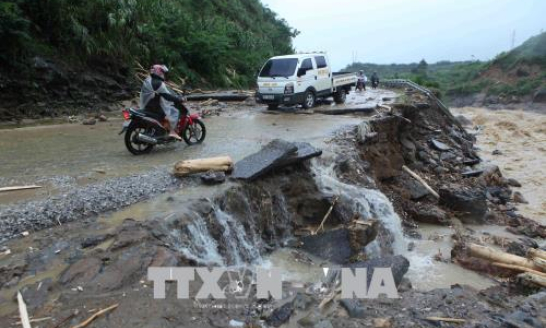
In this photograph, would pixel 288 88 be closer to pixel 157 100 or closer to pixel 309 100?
pixel 309 100

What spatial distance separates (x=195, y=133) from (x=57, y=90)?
273 inches

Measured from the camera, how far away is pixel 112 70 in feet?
57.9

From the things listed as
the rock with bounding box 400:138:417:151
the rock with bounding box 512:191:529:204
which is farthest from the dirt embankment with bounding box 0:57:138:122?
the rock with bounding box 512:191:529:204

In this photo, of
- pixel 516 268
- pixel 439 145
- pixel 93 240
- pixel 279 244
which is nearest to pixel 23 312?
pixel 93 240

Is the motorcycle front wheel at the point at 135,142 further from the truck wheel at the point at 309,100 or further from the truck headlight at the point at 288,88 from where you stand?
the truck wheel at the point at 309,100

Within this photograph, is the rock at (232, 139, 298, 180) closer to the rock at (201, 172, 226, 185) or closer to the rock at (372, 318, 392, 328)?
the rock at (201, 172, 226, 185)

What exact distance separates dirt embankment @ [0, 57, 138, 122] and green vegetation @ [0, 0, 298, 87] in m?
0.31

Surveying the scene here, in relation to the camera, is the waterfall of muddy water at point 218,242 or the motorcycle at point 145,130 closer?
the waterfall of muddy water at point 218,242

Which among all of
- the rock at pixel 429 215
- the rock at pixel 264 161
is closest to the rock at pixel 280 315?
the rock at pixel 264 161

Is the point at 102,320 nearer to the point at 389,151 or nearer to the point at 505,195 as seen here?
the point at 389,151

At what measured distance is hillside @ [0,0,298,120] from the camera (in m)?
14.2

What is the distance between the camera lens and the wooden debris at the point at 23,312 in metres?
4.10

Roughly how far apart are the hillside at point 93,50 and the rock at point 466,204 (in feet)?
39.3

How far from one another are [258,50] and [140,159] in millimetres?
21305
